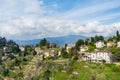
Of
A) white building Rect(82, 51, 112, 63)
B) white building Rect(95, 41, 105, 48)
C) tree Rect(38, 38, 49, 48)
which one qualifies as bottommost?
white building Rect(82, 51, 112, 63)

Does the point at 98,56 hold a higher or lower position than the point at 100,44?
lower

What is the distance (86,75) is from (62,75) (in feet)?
33.4

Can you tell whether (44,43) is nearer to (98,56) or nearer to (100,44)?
(100,44)

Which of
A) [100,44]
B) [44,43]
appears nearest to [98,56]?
[100,44]

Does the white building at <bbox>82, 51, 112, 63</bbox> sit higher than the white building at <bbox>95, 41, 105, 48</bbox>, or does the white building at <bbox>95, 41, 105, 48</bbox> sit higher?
the white building at <bbox>95, 41, 105, 48</bbox>

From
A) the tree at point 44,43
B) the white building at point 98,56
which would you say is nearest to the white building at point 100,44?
the white building at point 98,56

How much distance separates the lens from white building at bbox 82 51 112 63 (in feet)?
430

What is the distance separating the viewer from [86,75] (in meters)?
99.9

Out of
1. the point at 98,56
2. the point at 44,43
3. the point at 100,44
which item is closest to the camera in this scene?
the point at 98,56

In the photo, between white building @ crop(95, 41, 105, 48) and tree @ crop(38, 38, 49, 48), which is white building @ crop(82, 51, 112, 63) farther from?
tree @ crop(38, 38, 49, 48)

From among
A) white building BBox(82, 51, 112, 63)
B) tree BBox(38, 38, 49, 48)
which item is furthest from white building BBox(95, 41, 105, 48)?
tree BBox(38, 38, 49, 48)

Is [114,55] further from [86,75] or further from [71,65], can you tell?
[86,75]

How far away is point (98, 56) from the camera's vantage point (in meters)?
137

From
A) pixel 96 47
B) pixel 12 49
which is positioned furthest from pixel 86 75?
pixel 12 49
